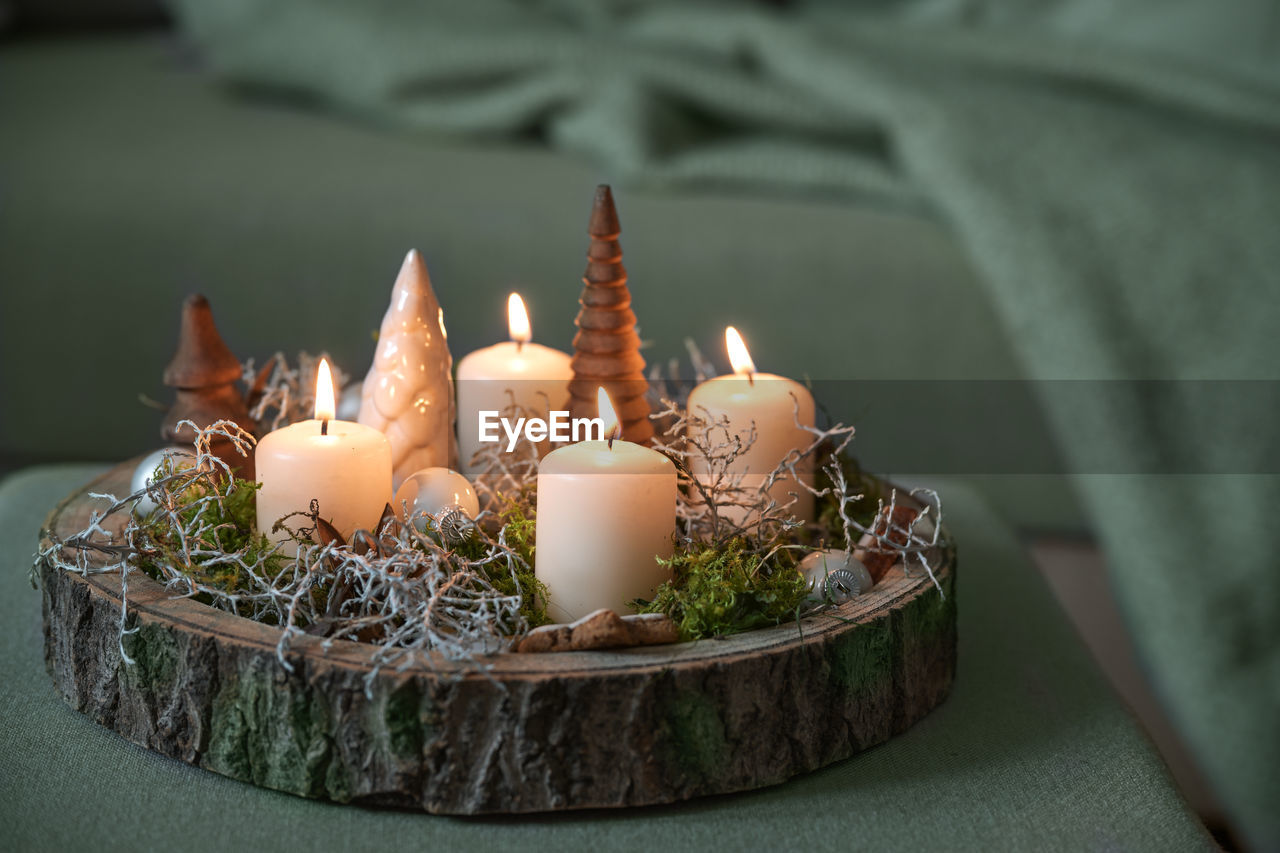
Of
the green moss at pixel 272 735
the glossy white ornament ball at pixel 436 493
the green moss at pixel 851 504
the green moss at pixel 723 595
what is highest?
the glossy white ornament ball at pixel 436 493

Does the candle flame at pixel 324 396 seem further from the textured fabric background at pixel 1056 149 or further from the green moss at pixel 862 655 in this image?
the textured fabric background at pixel 1056 149

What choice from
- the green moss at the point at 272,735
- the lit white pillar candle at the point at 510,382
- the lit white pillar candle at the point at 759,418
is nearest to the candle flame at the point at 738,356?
the lit white pillar candle at the point at 759,418

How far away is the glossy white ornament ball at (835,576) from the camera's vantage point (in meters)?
0.69

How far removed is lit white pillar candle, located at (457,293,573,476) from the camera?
2.70 ft

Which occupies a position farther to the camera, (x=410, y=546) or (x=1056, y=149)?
(x=1056, y=149)

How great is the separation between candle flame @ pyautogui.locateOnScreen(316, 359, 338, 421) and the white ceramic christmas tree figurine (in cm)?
5

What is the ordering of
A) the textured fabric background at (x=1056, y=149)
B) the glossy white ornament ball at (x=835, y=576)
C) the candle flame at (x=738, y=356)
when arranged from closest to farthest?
the glossy white ornament ball at (x=835, y=576) < the candle flame at (x=738, y=356) < the textured fabric background at (x=1056, y=149)

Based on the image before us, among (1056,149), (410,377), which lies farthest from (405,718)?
(1056,149)

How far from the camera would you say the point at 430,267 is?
1504 millimetres

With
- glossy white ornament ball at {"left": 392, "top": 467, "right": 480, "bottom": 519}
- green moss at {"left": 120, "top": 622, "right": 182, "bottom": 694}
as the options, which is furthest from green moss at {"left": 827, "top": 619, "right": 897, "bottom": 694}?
green moss at {"left": 120, "top": 622, "right": 182, "bottom": 694}

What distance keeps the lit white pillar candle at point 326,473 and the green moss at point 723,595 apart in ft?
0.56

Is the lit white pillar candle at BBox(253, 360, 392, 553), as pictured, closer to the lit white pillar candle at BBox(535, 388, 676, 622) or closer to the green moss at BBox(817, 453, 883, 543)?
the lit white pillar candle at BBox(535, 388, 676, 622)

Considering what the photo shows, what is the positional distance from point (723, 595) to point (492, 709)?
0.14 metres

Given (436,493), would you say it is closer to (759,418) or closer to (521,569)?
(521,569)
